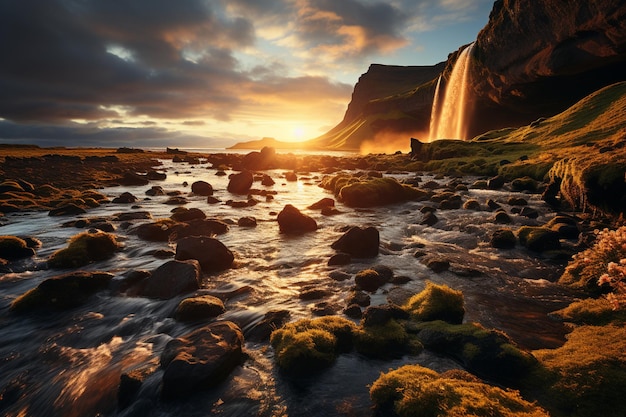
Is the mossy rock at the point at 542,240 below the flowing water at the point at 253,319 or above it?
above

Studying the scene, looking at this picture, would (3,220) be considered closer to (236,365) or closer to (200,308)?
(200,308)

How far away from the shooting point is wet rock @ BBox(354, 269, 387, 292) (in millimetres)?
11648

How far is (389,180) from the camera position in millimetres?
31141

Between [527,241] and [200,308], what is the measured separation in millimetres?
14354

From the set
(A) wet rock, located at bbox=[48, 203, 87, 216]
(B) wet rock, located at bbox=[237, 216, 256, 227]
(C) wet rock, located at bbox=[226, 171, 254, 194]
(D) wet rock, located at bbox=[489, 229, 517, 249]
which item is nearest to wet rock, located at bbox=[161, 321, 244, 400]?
(D) wet rock, located at bbox=[489, 229, 517, 249]

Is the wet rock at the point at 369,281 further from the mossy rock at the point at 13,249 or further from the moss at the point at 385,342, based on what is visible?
the mossy rock at the point at 13,249

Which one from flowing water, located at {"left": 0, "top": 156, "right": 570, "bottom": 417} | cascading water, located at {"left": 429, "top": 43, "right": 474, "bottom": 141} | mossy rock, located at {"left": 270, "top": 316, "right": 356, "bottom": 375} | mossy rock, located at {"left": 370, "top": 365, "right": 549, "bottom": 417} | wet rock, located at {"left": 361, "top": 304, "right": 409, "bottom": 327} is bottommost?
flowing water, located at {"left": 0, "top": 156, "right": 570, "bottom": 417}

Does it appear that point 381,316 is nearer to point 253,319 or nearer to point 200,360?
point 253,319

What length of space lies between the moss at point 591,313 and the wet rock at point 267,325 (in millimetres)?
7484

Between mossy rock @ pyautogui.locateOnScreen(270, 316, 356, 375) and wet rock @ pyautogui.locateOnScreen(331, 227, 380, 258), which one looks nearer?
mossy rock @ pyautogui.locateOnScreen(270, 316, 356, 375)

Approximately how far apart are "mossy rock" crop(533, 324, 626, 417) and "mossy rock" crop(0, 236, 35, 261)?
20288 mm

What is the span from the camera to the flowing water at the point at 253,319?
22.0ft

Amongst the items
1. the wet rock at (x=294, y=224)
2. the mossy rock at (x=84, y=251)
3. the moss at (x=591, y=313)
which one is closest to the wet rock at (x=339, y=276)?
the moss at (x=591, y=313)

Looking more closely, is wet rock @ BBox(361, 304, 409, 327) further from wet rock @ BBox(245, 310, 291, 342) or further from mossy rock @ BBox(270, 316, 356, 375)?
wet rock @ BBox(245, 310, 291, 342)
